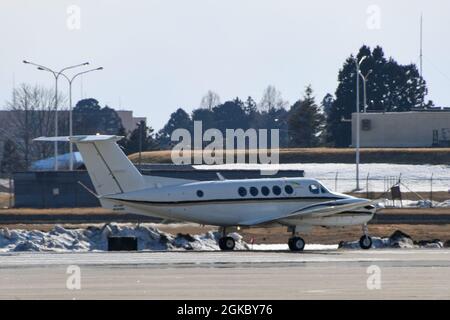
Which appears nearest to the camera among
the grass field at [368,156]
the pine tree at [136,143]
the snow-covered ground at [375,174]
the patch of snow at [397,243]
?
the patch of snow at [397,243]

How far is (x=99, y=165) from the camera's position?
48594mm

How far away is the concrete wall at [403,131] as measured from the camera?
122750 mm

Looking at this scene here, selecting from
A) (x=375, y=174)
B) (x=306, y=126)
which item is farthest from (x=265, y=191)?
(x=306, y=126)

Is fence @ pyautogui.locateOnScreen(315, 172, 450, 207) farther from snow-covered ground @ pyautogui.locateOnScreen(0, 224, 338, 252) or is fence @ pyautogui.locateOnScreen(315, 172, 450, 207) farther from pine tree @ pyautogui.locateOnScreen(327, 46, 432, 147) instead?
pine tree @ pyautogui.locateOnScreen(327, 46, 432, 147)

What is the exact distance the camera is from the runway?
2872cm

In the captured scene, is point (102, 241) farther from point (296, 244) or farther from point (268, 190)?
point (296, 244)

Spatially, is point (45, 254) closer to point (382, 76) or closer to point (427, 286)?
point (427, 286)

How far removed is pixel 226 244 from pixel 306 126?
105993mm

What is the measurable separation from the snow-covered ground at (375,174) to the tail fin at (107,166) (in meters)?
44.8

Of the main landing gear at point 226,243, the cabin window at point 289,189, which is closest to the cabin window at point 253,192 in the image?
the cabin window at point 289,189

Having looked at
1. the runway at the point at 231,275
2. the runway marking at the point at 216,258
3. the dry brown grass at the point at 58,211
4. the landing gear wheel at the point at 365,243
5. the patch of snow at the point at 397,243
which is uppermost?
the runway at the point at 231,275

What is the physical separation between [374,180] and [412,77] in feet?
209

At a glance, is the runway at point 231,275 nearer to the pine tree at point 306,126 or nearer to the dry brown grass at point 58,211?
the dry brown grass at point 58,211

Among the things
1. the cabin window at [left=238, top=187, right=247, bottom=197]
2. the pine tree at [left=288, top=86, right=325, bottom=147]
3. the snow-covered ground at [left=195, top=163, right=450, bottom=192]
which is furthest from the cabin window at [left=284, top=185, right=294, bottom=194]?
the pine tree at [left=288, top=86, right=325, bottom=147]
